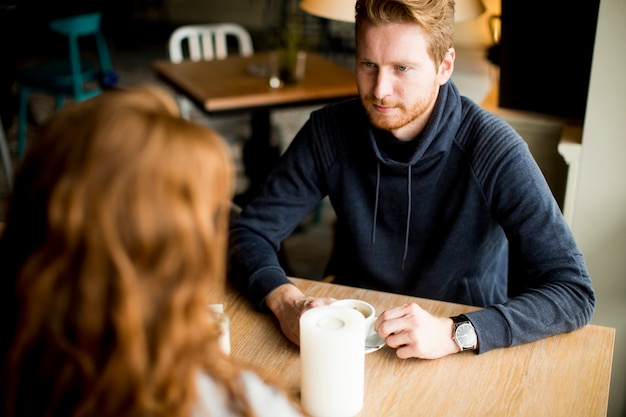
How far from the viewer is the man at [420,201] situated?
1.26m

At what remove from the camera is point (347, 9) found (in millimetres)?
1673

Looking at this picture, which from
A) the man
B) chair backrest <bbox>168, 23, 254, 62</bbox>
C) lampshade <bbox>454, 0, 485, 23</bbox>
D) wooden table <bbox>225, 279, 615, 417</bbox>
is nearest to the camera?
wooden table <bbox>225, 279, 615, 417</bbox>

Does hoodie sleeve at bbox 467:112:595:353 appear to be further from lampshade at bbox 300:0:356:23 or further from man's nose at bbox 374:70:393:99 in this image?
lampshade at bbox 300:0:356:23

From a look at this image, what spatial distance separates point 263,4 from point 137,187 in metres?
8.32

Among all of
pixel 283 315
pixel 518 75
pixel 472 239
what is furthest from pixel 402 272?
pixel 518 75

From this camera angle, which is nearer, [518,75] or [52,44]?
[518,75]

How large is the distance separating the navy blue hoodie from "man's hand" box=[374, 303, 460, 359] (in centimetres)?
24

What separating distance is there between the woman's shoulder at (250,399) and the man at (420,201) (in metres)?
0.43

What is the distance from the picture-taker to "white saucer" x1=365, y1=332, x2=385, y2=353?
1.12 m

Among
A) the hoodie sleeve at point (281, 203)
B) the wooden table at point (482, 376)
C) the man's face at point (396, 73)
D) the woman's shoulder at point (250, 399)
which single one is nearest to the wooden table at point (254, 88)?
the hoodie sleeve at point (281, 203)

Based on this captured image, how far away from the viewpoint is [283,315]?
123cm

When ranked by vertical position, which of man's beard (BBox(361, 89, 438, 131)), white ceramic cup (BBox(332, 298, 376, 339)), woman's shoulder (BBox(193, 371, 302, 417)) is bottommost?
white ceramic cup (BBox(332, 298, 376, 339))

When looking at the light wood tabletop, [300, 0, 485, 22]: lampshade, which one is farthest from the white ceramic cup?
the light wood tabletop

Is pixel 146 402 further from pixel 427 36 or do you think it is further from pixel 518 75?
pixel 518 75
